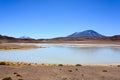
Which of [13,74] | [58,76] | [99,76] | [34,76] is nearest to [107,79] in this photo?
[99,76]

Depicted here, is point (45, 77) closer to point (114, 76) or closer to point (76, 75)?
point (76, 75)

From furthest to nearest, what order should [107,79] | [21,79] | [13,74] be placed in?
[13,74], [107,79], [21,79]

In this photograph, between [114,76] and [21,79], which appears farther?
[114,76]

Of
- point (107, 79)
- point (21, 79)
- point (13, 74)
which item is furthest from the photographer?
point (13, 74)

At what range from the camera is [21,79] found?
1238 cm

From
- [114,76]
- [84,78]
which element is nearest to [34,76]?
[84,78]

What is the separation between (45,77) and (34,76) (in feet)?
2.39

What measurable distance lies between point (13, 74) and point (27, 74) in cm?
90

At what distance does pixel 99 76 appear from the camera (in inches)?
555

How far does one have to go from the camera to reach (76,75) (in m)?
14.2

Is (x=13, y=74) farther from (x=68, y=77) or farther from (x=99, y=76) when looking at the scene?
(x=99, y=76)

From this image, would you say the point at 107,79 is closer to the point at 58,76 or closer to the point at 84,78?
the point at 84,78

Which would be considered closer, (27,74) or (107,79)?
(107,79)

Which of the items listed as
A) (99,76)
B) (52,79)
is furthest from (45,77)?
(99,76)
